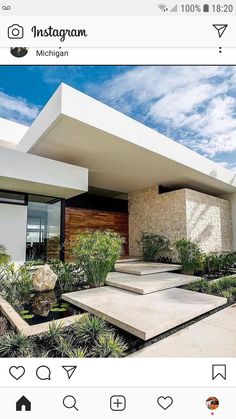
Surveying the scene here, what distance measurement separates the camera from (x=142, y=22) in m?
1.18

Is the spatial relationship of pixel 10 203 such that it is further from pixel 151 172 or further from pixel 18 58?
pixel 18 58

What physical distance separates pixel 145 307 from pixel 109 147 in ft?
12.0

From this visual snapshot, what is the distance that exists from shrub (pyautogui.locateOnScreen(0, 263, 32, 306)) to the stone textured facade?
5.58 metres

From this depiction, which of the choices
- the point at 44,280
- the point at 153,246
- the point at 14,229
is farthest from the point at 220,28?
the point at 153,246

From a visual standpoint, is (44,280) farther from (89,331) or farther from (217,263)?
(217,263)

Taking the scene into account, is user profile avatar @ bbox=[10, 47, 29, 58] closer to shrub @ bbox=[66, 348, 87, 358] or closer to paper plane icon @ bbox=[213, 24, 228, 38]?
paper plane icon @ bbox=[213, 24, 228, 38]

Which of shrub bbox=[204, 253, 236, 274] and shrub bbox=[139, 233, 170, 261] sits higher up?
shrub bbox=[139, 233, 170, 261]

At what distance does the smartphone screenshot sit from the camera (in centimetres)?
92
